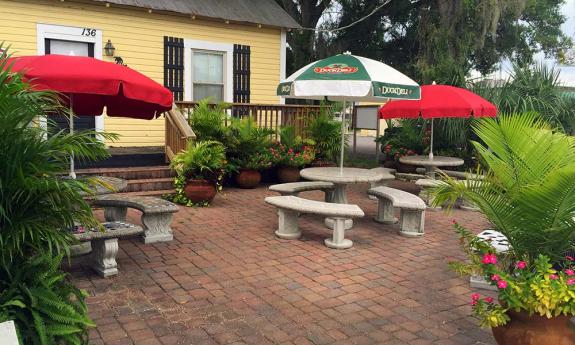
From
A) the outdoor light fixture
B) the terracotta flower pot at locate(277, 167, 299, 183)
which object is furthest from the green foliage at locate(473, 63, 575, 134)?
the outdoor light fixture

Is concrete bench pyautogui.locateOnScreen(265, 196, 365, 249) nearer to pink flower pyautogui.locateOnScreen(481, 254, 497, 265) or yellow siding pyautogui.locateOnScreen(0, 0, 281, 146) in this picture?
pink flower pyautogui.locateOnScreen(481, 254, 497, 265)

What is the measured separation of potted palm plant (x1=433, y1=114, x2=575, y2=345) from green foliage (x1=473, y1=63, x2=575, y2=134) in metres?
7.53

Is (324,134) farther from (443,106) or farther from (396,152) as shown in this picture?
(443,106)

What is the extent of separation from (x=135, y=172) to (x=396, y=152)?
6.06 meters

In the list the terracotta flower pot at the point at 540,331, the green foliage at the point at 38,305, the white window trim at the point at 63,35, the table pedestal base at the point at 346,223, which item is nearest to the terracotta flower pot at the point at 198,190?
the table pedestal base at the point at 346,223

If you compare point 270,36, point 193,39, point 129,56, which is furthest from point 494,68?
point 129,56

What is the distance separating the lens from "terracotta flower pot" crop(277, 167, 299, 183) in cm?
993

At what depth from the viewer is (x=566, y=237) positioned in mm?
3029

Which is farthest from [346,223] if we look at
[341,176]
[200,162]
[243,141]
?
[243,141]

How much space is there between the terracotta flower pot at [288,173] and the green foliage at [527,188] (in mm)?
6605

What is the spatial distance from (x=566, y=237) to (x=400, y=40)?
606 inches

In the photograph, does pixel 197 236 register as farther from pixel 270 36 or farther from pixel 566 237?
pixel 270 36

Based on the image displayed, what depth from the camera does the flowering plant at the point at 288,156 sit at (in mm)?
9727

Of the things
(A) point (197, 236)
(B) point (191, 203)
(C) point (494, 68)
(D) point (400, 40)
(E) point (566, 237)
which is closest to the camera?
(E) point (566, 237)
